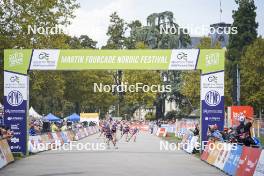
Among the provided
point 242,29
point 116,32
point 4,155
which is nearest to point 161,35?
point 242,29

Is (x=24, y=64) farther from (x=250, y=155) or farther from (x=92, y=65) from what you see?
(x=250, y=155)

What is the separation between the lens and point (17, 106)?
26.8m

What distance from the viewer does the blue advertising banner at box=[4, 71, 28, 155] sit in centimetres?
2669

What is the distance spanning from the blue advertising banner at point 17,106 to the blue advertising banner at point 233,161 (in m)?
11.4

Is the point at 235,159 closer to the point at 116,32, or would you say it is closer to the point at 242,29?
the point at 242,29

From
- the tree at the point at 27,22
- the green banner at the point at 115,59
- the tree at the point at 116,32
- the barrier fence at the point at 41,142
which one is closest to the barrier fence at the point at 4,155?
the barrier fence at the point at 41,142

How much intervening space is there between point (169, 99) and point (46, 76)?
34017 millimetres

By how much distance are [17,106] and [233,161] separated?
12.6 metres

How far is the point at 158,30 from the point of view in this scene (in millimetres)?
73000

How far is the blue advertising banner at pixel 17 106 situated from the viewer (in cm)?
2669

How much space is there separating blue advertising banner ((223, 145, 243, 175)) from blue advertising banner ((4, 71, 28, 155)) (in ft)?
37.5

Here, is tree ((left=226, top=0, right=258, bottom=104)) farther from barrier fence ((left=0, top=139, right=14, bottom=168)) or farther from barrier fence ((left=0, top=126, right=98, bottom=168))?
barrier fence ((left=0, top=139, right=14, bottom=168))

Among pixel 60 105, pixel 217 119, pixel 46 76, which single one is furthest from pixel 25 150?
pixel 60 105

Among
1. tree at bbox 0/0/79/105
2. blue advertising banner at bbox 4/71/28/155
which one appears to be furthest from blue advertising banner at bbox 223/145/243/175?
tree at bbox 0/0/79/105
